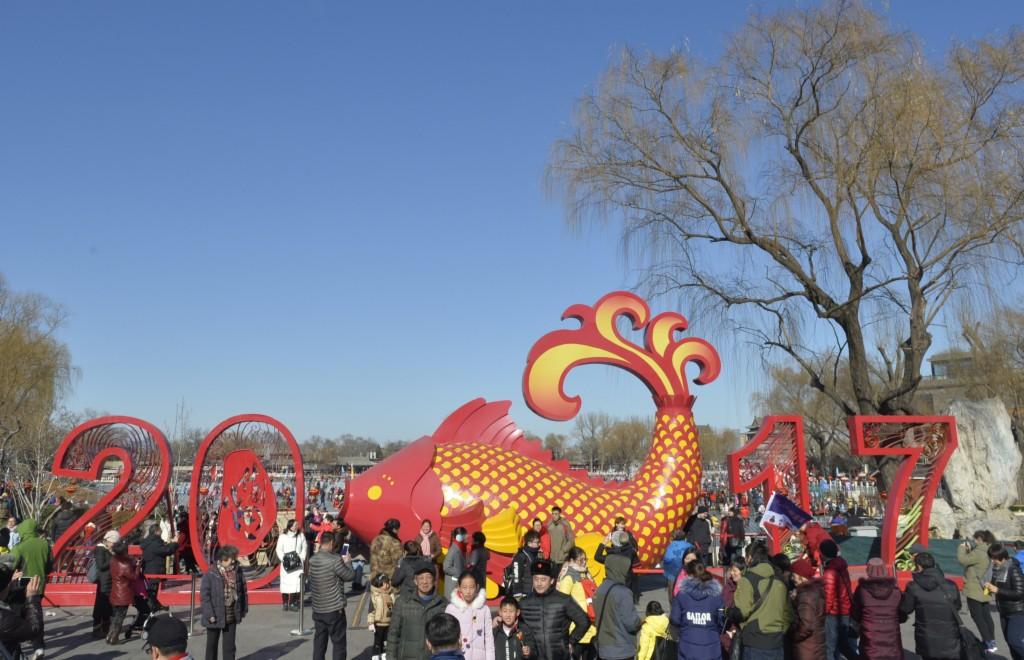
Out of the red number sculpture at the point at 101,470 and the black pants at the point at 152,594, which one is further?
the red number sculpture at the point at 101,470

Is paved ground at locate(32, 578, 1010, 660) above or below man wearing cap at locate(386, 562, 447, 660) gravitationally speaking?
below

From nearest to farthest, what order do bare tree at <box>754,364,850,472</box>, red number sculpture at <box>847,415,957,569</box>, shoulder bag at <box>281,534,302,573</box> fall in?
1. shoulder bag at <box>281,534,302,573</box>
2. red number sculpture at <box>847,415,957,569</box>
3. bare tree at <box>754,364,850,472</box>

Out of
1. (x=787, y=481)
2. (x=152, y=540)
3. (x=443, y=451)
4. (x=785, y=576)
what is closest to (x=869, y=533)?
(x=787, y=481)

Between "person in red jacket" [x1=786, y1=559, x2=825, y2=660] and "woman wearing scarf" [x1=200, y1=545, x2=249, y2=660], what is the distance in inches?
148

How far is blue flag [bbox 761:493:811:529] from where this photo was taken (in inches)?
278

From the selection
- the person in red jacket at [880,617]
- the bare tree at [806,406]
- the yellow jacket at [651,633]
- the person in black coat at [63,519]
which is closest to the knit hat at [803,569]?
the person in red jacket at [880,617]

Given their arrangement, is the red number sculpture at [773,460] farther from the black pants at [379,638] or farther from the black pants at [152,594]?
the black pants at [152,594]

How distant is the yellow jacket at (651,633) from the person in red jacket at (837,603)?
4.97ft

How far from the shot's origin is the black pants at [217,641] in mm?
5602

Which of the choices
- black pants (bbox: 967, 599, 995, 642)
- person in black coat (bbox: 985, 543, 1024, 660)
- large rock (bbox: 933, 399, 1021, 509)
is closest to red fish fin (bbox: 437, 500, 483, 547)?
black pants (bbox: 967, 599, 995, 642)

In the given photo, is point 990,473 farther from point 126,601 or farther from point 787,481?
point 126,601

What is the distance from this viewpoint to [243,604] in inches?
229

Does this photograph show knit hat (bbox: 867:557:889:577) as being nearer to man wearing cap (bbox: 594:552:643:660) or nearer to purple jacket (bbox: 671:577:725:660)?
purple jacket (bbox: 671:577:725:660)

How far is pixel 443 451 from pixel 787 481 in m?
4.41
